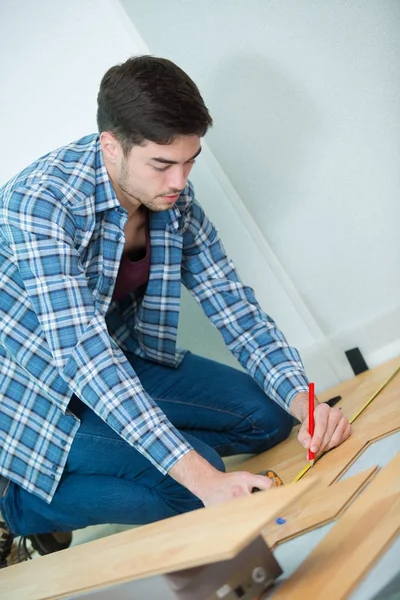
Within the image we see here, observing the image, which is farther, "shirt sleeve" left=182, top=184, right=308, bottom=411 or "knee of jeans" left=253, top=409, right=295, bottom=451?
"knee of jeans" left=253, top=409, right=295, bottom=451

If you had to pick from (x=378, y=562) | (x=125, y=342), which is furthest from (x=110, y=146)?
(x=378, y=562)

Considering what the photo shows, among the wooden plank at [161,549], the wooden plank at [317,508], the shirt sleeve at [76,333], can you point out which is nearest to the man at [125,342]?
the shirt sleeve at [76,333]

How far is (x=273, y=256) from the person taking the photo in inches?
111

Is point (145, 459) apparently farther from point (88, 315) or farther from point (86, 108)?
point (86, 108)

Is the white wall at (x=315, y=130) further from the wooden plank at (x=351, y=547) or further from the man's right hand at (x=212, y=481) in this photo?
the wooden plank at (x=351, y=547)

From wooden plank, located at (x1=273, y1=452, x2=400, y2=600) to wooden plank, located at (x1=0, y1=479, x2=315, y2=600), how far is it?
161 mm

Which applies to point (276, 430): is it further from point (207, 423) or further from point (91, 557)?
point (91, 557)

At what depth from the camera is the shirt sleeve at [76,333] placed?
1.66 meters

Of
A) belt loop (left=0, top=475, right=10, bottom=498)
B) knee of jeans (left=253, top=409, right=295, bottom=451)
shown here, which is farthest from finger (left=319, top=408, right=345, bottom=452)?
belt loop (left=0, top=475, right=10, bottom=498)

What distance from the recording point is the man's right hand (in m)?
1.42

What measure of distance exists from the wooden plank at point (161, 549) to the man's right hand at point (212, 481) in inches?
7.1

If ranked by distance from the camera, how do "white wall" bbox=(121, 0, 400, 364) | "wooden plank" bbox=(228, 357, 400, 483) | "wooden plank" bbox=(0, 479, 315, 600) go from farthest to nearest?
1. "white wall" bbox=(121, 0, 400, 364)
2. "wooden plank" bbox=(228, 357, 400, 483)
3. "wooden plank" bbox=(0, 479, 315, 600)

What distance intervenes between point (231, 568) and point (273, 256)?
1787 mm

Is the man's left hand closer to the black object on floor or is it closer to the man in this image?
the man
